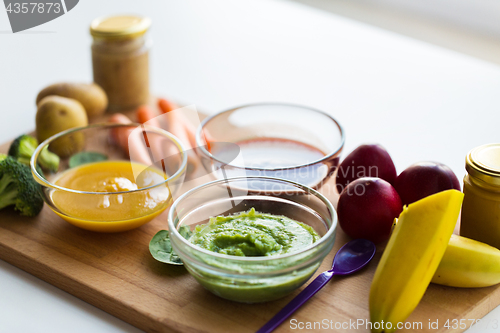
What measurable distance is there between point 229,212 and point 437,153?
3.83 ft

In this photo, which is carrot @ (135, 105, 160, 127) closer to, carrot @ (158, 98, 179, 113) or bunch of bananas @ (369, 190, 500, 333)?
carrot @ (158, 98, 179, 113)

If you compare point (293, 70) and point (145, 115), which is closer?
point (145, 115)

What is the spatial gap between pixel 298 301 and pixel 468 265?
0.47m

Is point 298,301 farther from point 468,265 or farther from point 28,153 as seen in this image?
point 28,153

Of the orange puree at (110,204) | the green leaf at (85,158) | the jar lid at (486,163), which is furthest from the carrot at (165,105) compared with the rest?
the jar lid at (486,163)

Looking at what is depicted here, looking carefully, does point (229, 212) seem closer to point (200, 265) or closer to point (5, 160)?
point (200, 265)

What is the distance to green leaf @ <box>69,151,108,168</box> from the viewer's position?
201cm

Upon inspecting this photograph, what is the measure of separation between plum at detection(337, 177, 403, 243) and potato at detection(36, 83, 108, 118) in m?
1.33

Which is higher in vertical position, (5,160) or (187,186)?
(5,160)

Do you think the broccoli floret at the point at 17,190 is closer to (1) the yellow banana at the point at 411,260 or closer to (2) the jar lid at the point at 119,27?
(2) the jar lid at the point at 119,27

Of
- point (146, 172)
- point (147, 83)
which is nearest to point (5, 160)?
point (146, 172)

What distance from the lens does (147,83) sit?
262cm

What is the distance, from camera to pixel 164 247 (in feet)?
5.30

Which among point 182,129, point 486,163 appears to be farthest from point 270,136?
point 486,163
